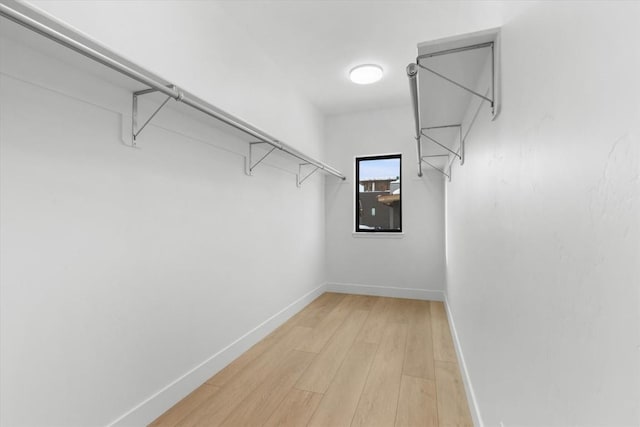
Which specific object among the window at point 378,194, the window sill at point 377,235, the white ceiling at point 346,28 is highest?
the white ceiling at point 346,28

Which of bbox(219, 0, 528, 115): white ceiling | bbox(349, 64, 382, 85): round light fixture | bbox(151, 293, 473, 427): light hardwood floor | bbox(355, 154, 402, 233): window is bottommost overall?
bbox(151, 293, 473, 427): light hardwood floor

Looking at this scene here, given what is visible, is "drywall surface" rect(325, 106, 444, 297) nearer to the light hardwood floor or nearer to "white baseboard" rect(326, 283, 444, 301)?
"white baseboard" rect(326, 283, 444, 301)

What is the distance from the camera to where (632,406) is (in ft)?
1.24

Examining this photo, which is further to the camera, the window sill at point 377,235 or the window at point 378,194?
the window at point 378,194

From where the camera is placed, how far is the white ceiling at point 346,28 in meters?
2.10

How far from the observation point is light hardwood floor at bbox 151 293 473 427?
5.45 ft

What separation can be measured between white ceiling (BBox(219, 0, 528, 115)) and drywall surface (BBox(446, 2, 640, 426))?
1418mm

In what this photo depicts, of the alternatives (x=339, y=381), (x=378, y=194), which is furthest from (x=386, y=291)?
(x=339, y=381)

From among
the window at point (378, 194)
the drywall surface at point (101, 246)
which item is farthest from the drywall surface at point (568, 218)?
the window at point (378, 194)

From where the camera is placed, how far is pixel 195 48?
6.14ft

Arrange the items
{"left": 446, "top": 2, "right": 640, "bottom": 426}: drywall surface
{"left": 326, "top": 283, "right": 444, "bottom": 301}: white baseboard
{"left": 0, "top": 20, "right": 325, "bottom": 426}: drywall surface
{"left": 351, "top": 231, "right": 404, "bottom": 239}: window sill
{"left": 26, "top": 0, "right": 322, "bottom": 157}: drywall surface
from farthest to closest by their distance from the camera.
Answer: {"left": 351, "top": 231, "right": 404, "bottom": 239}: window sill, {"left": 326, "top": 283, "right": 444, "bottom": 301}: white baseboard, {"left": 26, "top": 0, "right": 322, "bottom": 157}: drywall surface, {"left": 0, "top": 20, "right": 325, "bottom": 426}: drywall surface, {"left": 446, "top": 2, "right": 640, "bottom": 426}: drywall surface

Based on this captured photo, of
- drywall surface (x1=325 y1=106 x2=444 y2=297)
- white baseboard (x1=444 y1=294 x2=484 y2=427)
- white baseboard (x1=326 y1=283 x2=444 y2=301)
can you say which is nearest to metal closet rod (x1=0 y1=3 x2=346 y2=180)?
white baseboard (x1=444 y1=294 x2=484 y2=427)

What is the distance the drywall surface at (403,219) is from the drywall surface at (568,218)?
287cm

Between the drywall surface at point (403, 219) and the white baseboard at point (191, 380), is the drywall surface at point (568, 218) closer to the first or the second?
the white baseboard at point (191, 380)
